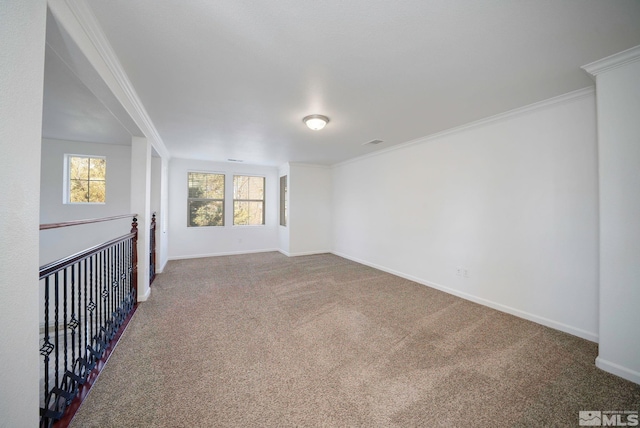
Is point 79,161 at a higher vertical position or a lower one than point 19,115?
higher

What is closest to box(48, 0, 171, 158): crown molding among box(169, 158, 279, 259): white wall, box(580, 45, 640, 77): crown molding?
box(169, 158, 279, 259): white wall

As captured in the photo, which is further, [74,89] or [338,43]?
[74,89]

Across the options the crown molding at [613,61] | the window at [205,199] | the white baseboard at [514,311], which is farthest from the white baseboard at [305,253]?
the crown molding at [613,61]

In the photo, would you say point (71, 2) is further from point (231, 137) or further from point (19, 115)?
point (231, 137)

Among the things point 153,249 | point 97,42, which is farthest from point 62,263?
point 153,249

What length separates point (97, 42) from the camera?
1690mm

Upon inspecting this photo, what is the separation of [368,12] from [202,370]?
2.81 m

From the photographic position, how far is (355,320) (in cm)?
282

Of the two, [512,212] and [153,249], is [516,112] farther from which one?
[153,249]

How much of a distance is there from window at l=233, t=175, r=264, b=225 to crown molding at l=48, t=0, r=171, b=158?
3.81m

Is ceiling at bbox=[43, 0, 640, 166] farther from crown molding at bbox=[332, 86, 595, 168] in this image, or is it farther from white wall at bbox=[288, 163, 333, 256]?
white wall at bbox=[288, 163, 333, 256]

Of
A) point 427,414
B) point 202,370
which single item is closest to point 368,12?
point 427,414

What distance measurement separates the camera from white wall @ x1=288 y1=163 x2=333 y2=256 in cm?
640

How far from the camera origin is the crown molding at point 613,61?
185 cm
